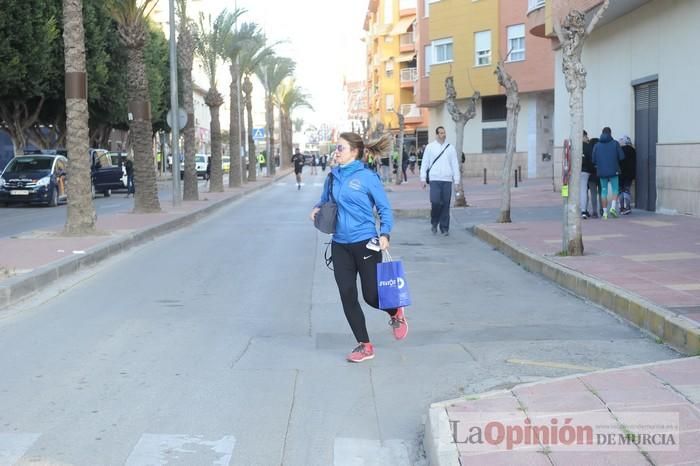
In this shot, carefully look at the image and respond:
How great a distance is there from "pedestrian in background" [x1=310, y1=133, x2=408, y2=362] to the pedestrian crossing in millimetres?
1840

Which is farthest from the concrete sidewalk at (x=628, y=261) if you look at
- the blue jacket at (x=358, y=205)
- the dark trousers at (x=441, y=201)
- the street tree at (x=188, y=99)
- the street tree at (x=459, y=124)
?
the street tree at (x=188, y=99)

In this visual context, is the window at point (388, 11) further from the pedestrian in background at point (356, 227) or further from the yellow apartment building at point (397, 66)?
the pedestrian in background at point (356, 227)

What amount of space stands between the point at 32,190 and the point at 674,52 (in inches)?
813

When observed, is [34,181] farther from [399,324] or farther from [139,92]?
[399,324]

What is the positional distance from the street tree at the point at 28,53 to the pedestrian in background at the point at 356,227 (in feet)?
88.3

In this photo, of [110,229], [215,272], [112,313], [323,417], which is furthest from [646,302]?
[110,229]

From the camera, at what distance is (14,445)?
16.9 feet

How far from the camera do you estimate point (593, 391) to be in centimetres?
559

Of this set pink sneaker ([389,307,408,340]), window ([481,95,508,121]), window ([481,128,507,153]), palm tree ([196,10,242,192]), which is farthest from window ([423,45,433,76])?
pink sneaker ([389,307,408,340])

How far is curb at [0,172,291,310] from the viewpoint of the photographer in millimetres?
10094

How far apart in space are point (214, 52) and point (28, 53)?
7028 millimetres

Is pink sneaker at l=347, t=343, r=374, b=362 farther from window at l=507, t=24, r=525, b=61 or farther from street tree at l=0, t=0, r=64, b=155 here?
window at l=507, t=24, r=525, b=61

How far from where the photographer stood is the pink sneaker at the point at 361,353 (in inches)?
282

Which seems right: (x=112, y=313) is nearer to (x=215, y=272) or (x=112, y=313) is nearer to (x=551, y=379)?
(x=215, y=272)
